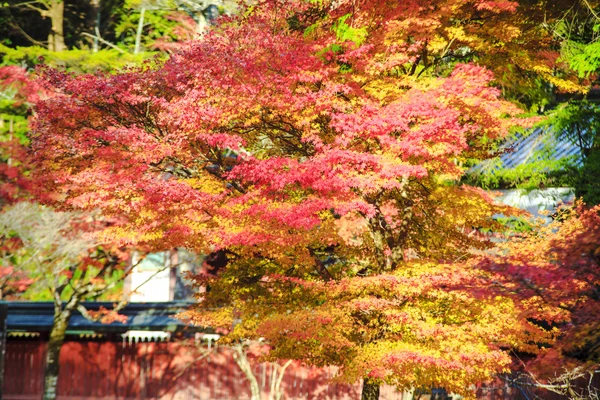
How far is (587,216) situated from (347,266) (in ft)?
16.3

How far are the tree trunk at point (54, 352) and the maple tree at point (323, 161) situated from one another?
7.14m

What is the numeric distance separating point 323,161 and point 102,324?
14.6 m

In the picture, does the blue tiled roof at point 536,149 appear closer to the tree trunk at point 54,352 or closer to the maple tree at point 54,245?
the maple tree at point 54,245

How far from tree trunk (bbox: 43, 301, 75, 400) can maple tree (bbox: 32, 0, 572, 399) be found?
7.14 m

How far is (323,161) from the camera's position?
12867 millimetres

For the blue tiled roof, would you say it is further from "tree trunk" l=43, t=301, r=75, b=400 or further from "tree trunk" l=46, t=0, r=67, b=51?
A: "tree trunk" l=46, t=0, r=67, b=51

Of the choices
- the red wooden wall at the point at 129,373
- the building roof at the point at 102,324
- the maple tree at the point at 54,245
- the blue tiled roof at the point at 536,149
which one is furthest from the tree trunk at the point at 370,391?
the building roof at the point at 102,324

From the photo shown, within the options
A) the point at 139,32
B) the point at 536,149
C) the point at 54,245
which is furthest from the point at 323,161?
the point at 139,32

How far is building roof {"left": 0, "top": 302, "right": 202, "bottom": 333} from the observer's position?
24.8 meters

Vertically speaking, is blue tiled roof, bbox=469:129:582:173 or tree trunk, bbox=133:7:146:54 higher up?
tree trunk, bbox=133:7:146:54

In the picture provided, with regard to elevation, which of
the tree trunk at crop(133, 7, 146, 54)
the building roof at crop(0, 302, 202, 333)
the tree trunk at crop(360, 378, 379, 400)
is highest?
the tree trunk at crop(133, 7, 146, 54)

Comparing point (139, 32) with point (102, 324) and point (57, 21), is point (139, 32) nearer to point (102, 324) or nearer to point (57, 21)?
point (57, 21)

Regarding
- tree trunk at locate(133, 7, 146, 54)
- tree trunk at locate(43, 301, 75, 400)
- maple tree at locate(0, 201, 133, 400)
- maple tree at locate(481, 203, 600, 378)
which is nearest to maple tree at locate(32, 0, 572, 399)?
maple tree at locate(481, 203, 600, 378)

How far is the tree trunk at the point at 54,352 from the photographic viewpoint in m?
21.1
